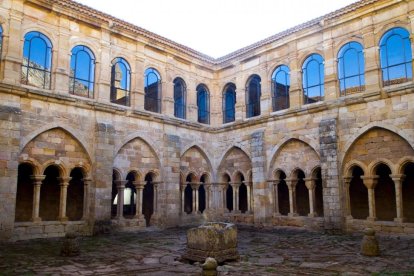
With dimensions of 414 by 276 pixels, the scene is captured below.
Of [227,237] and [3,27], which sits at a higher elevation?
[3,27]

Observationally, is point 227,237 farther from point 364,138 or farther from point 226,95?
point 226,95

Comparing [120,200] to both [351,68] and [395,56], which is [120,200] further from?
[395,56]

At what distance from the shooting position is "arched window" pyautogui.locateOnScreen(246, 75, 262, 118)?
1576 cm

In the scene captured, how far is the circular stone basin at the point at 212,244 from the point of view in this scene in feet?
23.2

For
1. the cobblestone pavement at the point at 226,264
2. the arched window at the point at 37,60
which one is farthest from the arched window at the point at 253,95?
the arched window at the point at 37,60

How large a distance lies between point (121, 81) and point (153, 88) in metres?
1.65

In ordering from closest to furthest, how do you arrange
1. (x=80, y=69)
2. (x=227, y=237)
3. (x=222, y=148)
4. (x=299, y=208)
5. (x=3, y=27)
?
(x=227, y=237) → (x=3, y=27) → (x=80, y=69) → (x=299, y=208) → (x=222, y=148)

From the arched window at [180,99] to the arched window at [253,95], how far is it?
2.83m

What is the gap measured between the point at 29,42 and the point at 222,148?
8.71 metres

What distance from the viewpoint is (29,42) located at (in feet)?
37.6

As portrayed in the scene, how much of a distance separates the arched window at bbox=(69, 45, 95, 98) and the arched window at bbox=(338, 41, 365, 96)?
8899 millimetres

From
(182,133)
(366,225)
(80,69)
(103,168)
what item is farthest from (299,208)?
(80,69)

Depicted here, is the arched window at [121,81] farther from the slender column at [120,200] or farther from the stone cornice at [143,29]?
the slender column at [120,200]

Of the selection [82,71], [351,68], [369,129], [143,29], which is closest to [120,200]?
[82,71]
